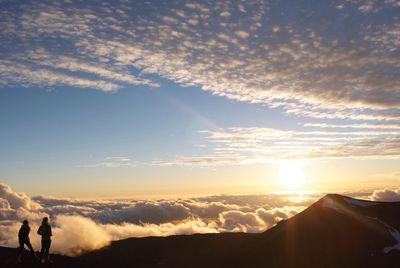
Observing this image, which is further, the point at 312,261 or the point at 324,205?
the point at 324,205

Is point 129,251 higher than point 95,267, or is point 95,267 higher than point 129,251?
point 95,267

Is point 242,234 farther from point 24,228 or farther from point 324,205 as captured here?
point 24,228

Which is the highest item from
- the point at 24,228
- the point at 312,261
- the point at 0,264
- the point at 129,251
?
the point at 24,228

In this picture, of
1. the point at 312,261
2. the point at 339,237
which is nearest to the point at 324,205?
the point at 339,237

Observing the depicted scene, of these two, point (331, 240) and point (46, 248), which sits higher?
point (46, 248)

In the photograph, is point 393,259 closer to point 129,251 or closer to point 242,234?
point 242,234

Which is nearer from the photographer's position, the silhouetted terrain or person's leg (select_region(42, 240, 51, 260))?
person's leg (select_region(42, 240, 51, 260))

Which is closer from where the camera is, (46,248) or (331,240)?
(46,248)

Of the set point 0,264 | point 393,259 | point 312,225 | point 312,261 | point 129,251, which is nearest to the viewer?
point 0,264

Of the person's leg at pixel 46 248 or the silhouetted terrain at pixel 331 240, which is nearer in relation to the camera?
the person's leg at pixel 46 248

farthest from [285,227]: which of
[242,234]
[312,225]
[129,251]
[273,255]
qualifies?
[129,251]

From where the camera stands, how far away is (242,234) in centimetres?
17500

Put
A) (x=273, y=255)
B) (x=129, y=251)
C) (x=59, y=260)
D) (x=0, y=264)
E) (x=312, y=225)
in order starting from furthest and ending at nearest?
1. (x=129, y=251)
2. (x=312, y=225)
3. (x=273, y=255)
4. (x=59, y=260)
5. (x=0, y=264)

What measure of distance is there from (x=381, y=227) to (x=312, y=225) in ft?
45.2
